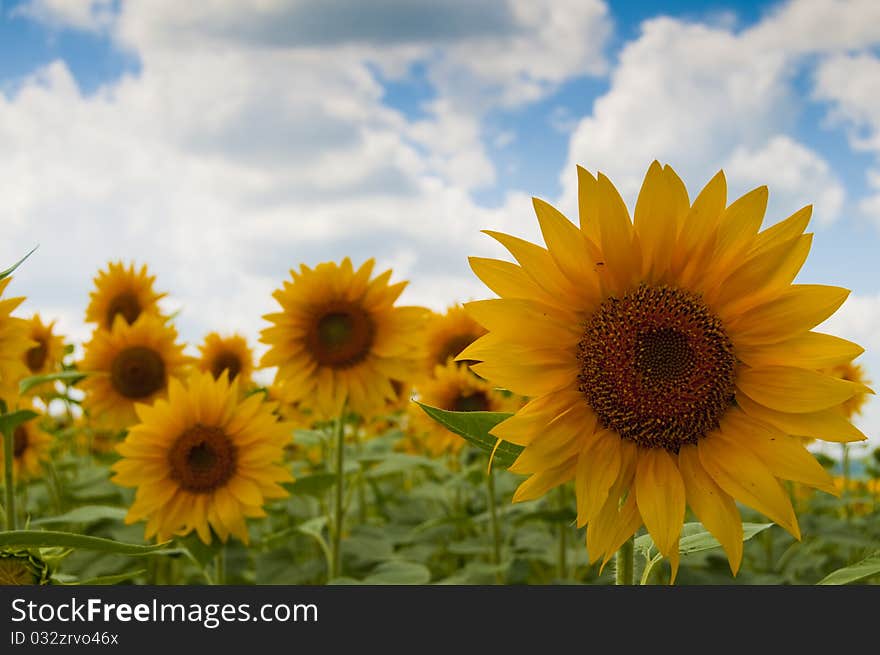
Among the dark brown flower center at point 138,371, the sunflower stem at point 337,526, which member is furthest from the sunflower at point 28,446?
the sunflower stem at point 337,526

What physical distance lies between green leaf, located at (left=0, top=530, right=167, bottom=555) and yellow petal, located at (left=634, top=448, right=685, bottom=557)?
1026 mm

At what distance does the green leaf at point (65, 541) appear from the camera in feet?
4.71

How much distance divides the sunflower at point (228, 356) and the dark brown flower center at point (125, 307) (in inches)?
22.1

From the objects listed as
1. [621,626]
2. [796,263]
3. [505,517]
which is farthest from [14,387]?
[505,517]

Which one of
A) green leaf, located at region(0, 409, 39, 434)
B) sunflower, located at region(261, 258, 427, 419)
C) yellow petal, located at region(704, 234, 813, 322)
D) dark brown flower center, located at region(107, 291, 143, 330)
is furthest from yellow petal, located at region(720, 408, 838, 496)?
dark brown flower center, located at region(107, 291, 143, 330)

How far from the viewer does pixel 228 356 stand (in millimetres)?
6492

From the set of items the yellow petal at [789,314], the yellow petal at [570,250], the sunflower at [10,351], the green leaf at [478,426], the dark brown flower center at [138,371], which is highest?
the dark brown flower center at [138,371]

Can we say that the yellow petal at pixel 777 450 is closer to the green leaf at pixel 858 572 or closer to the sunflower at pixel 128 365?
the green leaf at pixel 858 572

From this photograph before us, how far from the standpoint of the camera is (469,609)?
6.10 feet

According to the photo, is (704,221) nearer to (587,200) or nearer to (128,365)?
(587,200)

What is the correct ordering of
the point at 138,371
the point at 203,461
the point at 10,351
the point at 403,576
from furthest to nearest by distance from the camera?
1. the point at 138,371
2. the point at 203,461
3. the point at 403,576
4. the point at 10,351

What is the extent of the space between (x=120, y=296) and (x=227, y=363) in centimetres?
98

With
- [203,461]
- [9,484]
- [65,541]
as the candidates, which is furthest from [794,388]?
[203,461]

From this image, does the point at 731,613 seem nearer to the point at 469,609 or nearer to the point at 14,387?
the point at 469,609
